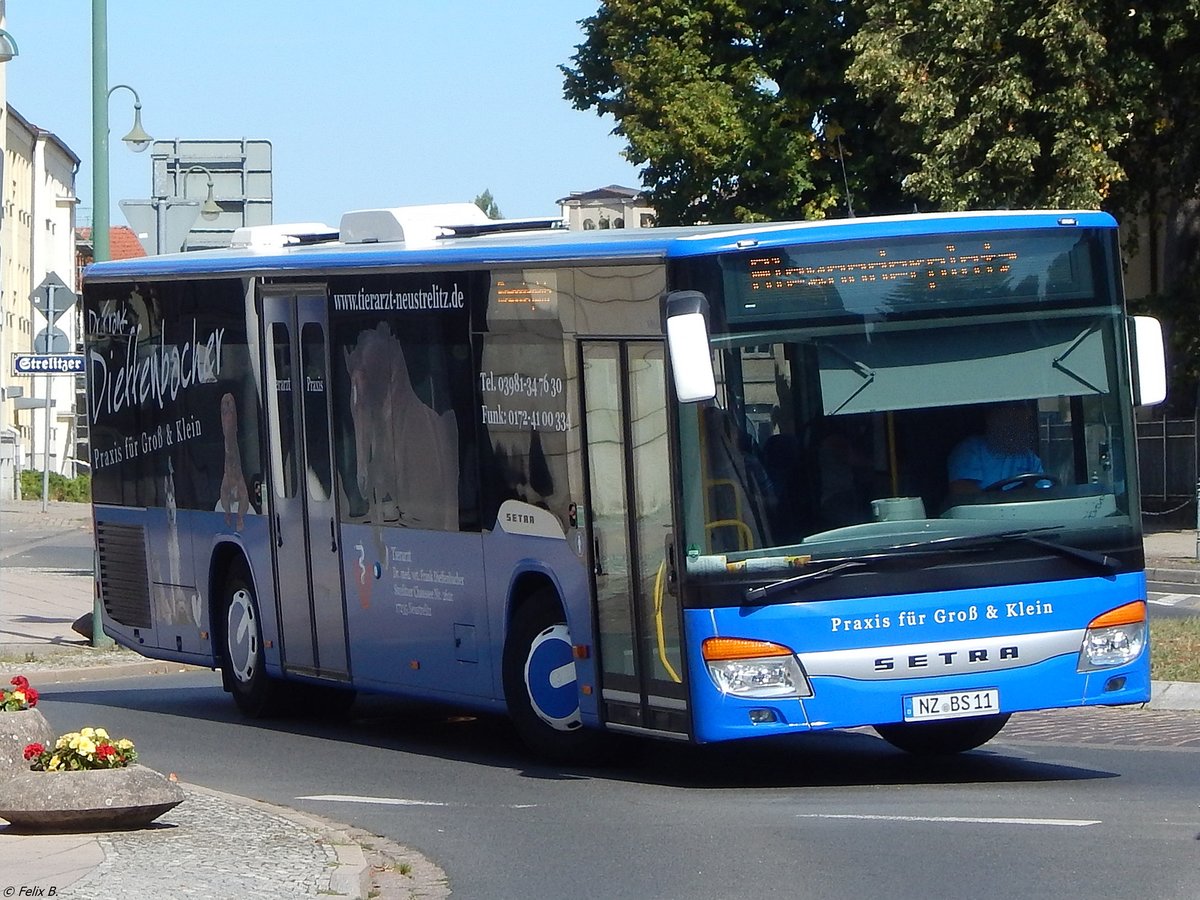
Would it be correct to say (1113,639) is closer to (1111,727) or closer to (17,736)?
(1111,727)

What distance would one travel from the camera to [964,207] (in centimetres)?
3294

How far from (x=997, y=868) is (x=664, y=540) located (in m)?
2.95

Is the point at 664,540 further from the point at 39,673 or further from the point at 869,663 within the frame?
the point at 39,673

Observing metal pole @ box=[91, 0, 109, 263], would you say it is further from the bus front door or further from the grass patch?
the bus front door

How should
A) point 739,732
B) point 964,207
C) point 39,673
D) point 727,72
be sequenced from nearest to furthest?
1. point 739,732
2. point 39,673
3. point 964,207
4. point 727,72

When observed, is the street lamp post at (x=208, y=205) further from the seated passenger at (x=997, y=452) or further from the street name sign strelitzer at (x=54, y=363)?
the seated passenger at (x=997, y=452)

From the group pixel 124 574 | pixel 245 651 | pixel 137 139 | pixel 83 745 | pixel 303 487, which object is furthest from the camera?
pixel 137 139

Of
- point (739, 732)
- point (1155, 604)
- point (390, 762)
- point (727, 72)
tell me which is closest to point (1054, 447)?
point (739, 732)

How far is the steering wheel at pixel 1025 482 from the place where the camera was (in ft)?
35.5

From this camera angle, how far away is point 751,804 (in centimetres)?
1066

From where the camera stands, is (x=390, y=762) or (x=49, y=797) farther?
(x=390, y=762)

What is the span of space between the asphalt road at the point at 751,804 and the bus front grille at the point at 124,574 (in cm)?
161

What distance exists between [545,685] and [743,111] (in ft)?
101
